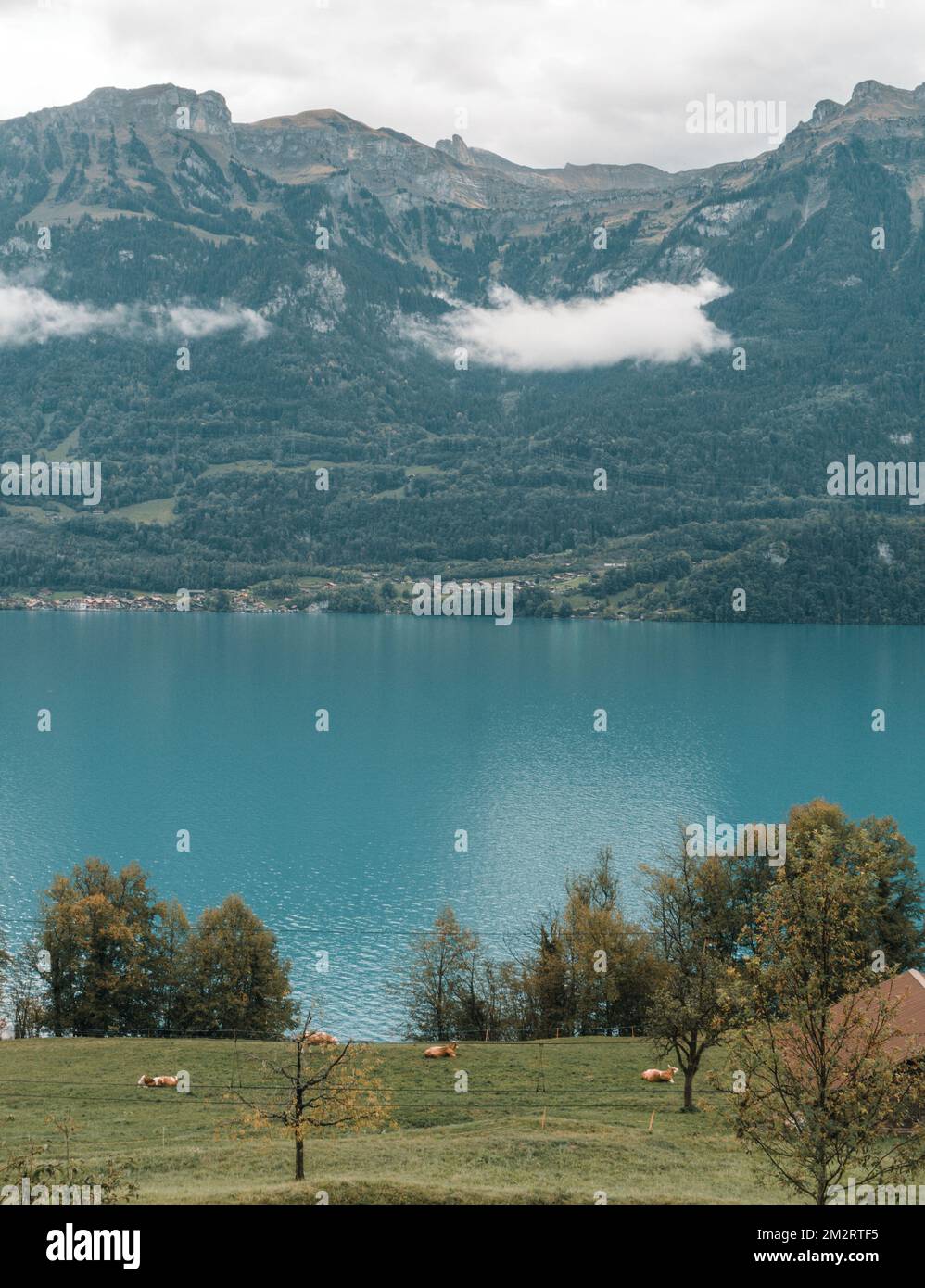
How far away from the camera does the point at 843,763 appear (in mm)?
132125

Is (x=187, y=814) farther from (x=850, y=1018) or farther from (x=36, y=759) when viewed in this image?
(x=850, y=1018)

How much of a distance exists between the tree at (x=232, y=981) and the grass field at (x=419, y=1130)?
4.56m

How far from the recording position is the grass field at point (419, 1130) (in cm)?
2566

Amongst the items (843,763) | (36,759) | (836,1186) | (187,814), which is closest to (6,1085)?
(836,1186)

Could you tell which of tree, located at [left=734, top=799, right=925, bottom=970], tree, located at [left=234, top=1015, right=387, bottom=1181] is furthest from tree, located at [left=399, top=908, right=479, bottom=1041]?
tree, located at [left=234, top=1015, right=387, bottom=1181]

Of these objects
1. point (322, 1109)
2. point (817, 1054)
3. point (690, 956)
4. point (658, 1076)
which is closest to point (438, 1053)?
point (658, 1076)

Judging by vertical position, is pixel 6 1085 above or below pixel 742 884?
below

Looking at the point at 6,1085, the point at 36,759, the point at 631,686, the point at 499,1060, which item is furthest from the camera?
the point at 631,686

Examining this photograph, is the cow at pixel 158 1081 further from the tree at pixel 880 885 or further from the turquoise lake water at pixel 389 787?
the tree at pixel 880 885

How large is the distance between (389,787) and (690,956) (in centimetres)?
7455

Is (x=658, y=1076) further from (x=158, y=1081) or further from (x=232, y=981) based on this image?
(x=232, y=981)

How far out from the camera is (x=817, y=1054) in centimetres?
2242

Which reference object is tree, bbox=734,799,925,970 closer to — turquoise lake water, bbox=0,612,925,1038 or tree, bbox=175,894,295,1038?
turquoise lake water, bbox=0,612,925,1038
